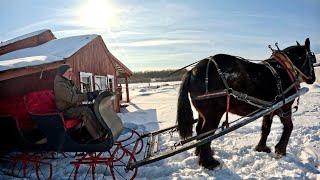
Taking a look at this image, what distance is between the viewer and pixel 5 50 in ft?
40.1

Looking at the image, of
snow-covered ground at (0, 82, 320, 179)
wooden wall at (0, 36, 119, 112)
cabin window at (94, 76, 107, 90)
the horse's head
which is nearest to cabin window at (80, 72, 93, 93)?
wooden wall at (0, 36, 119, 112)

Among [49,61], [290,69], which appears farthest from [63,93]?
[290,69]

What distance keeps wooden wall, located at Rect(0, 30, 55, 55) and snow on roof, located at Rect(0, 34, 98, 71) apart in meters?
0.84

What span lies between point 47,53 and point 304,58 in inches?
292

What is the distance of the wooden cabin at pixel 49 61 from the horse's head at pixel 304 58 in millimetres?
3765

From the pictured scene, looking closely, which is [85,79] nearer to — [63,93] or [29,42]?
[29,42]

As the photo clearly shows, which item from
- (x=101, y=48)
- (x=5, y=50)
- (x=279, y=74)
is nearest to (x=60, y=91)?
(x=279, y=74)

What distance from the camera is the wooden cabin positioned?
6758 mm

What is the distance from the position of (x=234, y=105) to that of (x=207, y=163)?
107cm

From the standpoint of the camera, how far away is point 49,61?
7348mm

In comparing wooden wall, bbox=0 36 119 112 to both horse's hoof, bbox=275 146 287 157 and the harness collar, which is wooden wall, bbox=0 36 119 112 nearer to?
the harness collar

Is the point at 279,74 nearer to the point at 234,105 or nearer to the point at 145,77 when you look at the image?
the point at 234,105

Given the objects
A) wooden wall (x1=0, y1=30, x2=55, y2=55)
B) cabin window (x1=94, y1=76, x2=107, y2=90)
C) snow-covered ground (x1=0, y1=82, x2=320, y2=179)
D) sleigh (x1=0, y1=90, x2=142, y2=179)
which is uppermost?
wooden wall (x1=0, y1=30, x2=55, y2=55)

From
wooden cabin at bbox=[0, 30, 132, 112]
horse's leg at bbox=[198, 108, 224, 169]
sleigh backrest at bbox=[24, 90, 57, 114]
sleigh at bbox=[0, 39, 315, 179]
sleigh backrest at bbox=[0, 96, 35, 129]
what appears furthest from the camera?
wooden cabin at bbox=[0, 30, 132, 112]
